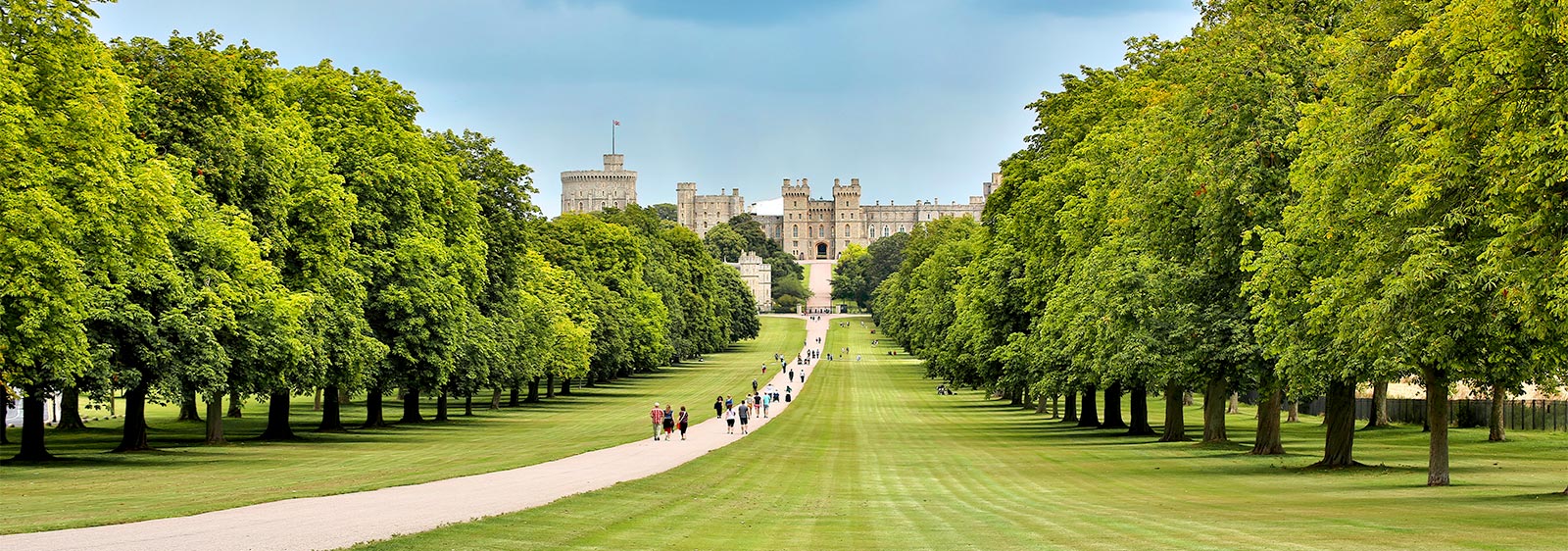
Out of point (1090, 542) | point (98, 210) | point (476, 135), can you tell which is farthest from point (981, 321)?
point (1090, 542)

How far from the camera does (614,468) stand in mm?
34875

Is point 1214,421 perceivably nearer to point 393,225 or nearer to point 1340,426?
point 1340,426

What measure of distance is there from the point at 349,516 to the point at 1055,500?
1232 cm

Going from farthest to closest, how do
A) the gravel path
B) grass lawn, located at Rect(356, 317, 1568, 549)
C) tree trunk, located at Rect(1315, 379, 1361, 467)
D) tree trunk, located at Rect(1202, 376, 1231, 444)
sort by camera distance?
1. tree trunk, located at Rect(1202, 376, 1231, 444)
2. tree trunk, located at Rect(1315, 379, 1361, 467)
3. grass lawn, located at Rect(356, 317, 1568, 549)
4. the gravel path

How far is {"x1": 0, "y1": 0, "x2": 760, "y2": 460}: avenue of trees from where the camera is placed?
103 feet

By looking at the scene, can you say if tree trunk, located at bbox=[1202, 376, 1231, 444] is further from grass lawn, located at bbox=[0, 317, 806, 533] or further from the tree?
the tree

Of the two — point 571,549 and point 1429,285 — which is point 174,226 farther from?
point 1429,285

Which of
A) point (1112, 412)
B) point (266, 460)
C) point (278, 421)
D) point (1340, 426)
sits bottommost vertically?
point (266, 460)

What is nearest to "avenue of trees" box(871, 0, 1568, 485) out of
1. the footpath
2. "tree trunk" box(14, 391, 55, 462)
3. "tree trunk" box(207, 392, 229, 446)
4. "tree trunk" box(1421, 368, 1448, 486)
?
"tree trunk" box(1421, 368, 1448, 486)

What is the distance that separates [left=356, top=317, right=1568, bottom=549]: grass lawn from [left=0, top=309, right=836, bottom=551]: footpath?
0.81m

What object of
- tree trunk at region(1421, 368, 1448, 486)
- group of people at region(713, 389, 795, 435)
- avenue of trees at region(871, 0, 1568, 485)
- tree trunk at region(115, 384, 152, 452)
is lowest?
group of people at region(713, 389, 795, 435)

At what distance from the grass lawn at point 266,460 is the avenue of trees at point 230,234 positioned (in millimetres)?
1675

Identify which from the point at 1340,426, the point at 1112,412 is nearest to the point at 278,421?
the point at 1112,412

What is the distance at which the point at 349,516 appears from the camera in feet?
68.2
